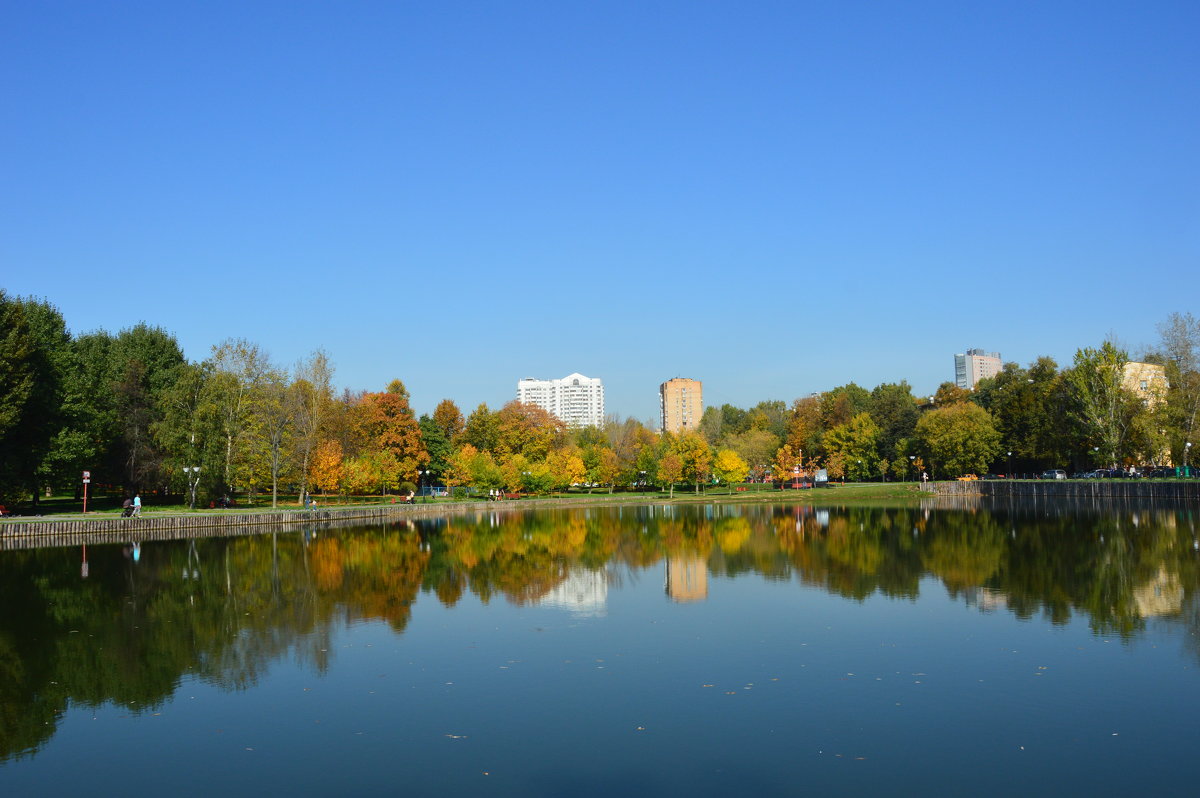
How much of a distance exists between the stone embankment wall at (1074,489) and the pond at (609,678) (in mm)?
37089

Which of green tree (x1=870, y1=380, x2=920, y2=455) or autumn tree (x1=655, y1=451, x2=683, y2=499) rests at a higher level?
green tree (x1=870, y1=380, x2=920, y2=455)

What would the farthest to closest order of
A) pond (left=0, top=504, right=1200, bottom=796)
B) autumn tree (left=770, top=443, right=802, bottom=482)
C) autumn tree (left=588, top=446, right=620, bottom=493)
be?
autumn tree (left=770, top=443, right=802, bottom=482) < autumn tree (left=588, top=446, right=620, bottom=493) < pond (left=0, top=504, right=1200, bottom=796)

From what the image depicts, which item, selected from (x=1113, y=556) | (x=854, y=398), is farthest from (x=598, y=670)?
(x=854, y=398)

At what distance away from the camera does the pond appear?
9.30 metres

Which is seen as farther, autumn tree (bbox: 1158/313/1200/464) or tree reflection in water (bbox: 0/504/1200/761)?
autumn tree (bbox: 1158/313/1200/464)

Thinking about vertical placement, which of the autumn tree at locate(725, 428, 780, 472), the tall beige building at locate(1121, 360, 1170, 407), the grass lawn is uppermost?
the tall beige building at locate(1121, 360, 1170, 407)

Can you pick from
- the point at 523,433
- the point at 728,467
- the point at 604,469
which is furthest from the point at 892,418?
the point at 523,433

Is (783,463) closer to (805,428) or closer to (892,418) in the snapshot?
(892,418)

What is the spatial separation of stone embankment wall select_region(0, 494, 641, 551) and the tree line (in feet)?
15.2

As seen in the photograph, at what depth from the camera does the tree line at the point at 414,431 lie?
48.2 m

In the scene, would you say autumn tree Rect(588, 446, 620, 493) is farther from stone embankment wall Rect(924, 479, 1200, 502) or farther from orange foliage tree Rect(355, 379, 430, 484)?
stone embankment wall Rect(924, 479, 1200, 502)

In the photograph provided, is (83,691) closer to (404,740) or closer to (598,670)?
(404,740)

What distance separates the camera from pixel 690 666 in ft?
45.4

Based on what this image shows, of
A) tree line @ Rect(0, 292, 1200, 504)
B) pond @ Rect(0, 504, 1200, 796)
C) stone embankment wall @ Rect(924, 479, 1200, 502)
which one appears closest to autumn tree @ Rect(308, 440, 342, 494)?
tree line @ Rect(0, 292, 1200, 504)
